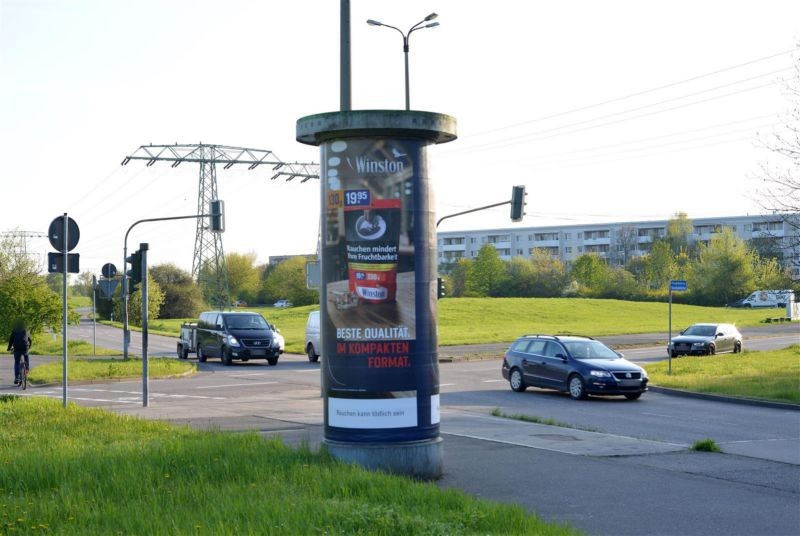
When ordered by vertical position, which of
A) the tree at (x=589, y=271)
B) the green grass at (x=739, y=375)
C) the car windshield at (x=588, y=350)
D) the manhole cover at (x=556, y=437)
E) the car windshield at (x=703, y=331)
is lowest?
the green grass at (x=739, y=375)

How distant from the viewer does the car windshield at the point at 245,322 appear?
38.4m

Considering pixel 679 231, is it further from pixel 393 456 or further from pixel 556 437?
pixel 393 456

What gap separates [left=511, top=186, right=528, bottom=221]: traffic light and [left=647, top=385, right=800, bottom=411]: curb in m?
10.4

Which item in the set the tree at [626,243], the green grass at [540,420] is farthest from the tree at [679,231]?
the green grass at [540,420]

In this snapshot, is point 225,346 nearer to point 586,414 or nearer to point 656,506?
point 586,414

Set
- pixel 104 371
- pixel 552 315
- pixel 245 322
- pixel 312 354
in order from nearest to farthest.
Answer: pixel 104 371
pixel 245 322
pixel 312 354
pixel 552 315

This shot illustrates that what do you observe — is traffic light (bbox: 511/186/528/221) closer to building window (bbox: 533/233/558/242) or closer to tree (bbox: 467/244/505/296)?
tree (bbox: 467/244/505/296)

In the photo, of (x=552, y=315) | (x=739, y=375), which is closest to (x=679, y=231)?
(x=552, y=315)

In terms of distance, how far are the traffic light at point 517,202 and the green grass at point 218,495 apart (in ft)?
79.9

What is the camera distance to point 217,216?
3131 centimetres

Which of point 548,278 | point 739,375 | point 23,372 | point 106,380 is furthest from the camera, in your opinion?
point 548,278

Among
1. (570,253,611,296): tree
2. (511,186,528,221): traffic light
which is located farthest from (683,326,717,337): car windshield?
(570,253,611,296): tree

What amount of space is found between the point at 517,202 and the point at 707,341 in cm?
1221

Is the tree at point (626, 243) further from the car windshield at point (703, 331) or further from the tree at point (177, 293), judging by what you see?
the car windshield at point (703, 331)
